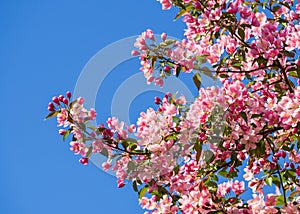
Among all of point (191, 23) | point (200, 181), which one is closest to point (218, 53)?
point (191, 23)

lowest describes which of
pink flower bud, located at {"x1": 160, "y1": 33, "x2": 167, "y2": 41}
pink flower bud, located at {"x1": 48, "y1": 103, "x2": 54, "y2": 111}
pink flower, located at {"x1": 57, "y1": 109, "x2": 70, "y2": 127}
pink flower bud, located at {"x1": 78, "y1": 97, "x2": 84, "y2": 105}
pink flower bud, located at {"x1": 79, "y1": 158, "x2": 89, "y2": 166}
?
pink flower bud, located at {"x1": 79, "y1": 158, "x2": 89, "y2": 166}

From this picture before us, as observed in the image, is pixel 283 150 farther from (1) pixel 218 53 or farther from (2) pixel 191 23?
(2) pixel 191 23

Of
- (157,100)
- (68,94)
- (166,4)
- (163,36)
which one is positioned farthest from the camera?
(166,4)

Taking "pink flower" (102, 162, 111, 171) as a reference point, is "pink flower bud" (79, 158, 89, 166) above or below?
above

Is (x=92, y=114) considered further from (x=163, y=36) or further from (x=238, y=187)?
(x=238, y=187)

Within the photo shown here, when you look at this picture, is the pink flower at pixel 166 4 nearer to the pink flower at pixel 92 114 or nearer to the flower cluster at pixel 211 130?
the flower cluster at pixel 211 130

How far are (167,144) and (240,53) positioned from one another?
1.01m

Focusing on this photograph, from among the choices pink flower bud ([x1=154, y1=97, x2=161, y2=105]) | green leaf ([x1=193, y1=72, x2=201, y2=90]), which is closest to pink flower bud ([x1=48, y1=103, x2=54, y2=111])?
pink flower bud ([x1=154, y1=97, x2=161, y2=105])

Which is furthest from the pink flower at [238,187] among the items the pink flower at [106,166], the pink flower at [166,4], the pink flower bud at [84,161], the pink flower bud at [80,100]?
the pink flower at [166,4]

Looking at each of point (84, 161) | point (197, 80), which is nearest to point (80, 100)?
point (84, 161)

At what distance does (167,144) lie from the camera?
3.06 m

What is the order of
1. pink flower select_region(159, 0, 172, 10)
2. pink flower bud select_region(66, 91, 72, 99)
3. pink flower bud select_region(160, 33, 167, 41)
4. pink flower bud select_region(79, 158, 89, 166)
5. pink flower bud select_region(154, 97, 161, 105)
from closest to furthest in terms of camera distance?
pink flower bud select_region(66, 91, 72, 99) → pink flower bud select_region(79, 158, 89, 166) → pink flower bud select_region(160, 33, 167, 41) → pink flower bud select_region(154, 97, 161, 105) → pink flower select_region(159, 0, 172, 10)

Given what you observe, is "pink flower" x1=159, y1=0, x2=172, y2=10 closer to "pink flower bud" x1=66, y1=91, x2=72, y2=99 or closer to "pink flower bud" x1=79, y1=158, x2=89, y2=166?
"pink flower bud" x1=66, y1=91, x2=72, y2=99

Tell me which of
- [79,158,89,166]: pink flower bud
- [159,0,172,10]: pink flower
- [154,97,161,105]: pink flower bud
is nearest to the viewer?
[79,158,89,166]: pink flower bud
